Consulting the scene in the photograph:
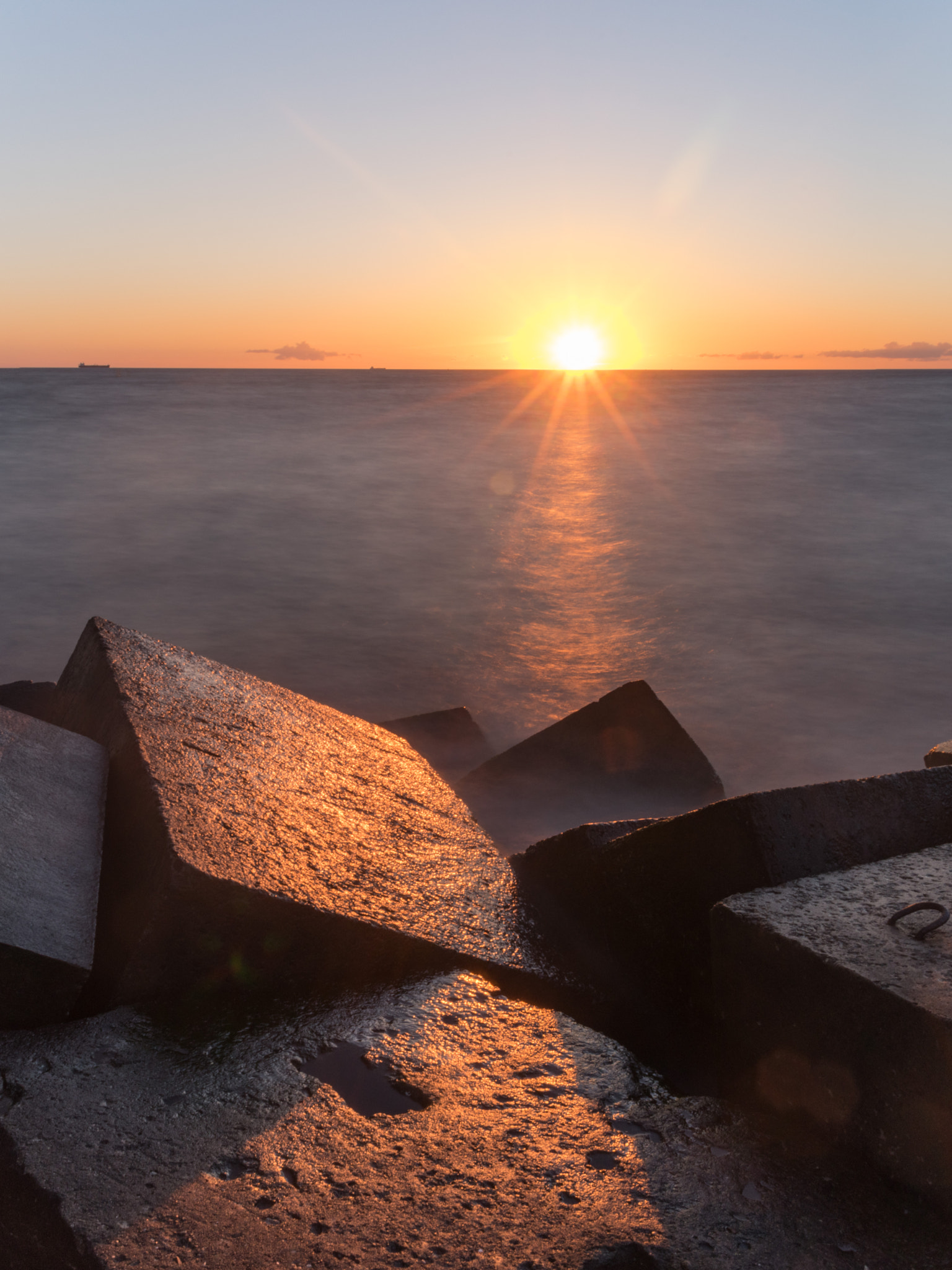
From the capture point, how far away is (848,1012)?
5.06 ft

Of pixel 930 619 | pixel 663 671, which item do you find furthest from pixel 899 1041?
pixel 930 619

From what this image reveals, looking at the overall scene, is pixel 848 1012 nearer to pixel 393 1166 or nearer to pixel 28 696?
pixel 393 1166

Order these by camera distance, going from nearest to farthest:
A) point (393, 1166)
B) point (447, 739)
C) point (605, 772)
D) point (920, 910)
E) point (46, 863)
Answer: point (393, 1166) < point (920, 910) < point (46, 863) < point (605, 772) < point (447, 739)

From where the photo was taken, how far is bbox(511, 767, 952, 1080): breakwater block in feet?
6.47

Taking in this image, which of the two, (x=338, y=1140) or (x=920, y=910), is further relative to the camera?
(x=920, y=910)

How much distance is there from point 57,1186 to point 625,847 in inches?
52.4

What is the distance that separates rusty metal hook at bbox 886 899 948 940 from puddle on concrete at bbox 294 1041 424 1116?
3.11ft

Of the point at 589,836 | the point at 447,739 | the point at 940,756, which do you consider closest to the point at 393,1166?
the point at 589,836

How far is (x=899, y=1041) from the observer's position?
4.81ft

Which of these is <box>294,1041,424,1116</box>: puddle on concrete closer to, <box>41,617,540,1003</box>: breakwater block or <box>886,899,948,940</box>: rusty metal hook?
<box>41,617,540,1003</box>: breakwater block

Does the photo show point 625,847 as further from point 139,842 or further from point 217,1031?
point 139,842

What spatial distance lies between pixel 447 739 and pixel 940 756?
2.77m

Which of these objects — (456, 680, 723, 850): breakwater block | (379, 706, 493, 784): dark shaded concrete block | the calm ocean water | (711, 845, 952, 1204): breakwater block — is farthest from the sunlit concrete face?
the calm ocean water

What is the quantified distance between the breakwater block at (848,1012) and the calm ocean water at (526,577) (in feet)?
12.2
